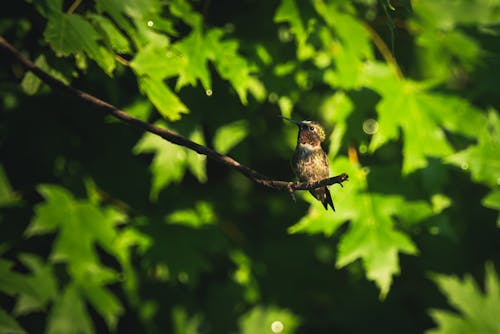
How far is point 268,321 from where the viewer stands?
10.2ft

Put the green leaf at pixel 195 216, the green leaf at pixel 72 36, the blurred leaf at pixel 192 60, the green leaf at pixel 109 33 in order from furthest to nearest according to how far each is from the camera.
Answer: the green leaf at pixel 195 216 < the blurred leaf at pixel 192 60 < the green leaf at pixel 109 33 < the green leaf at pixel 72 36

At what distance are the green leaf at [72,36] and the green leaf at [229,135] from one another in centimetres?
69

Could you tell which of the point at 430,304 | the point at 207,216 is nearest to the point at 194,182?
the point at 207,216

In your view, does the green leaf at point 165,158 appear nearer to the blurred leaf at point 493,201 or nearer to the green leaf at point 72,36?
the green leaf at point 72,36

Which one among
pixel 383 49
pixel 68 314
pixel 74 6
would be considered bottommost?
pixel 68 314

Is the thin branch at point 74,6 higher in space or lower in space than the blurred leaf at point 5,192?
higher

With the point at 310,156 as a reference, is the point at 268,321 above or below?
below

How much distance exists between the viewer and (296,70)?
2.27 metres

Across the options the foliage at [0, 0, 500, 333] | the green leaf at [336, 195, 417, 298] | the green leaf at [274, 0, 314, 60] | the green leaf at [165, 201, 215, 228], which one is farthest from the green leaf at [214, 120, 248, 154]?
the green leaf at [336, 195, 417, 298]

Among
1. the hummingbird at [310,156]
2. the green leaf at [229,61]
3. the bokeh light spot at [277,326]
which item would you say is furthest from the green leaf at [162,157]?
the bokeh light spot at [277,326]

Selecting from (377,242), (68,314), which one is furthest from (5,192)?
(377,242)

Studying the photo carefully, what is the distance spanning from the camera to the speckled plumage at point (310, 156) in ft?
4.85

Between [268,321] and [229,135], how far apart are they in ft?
4.32

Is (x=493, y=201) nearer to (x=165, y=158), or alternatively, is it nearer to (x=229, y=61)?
(x=229, y=61)
